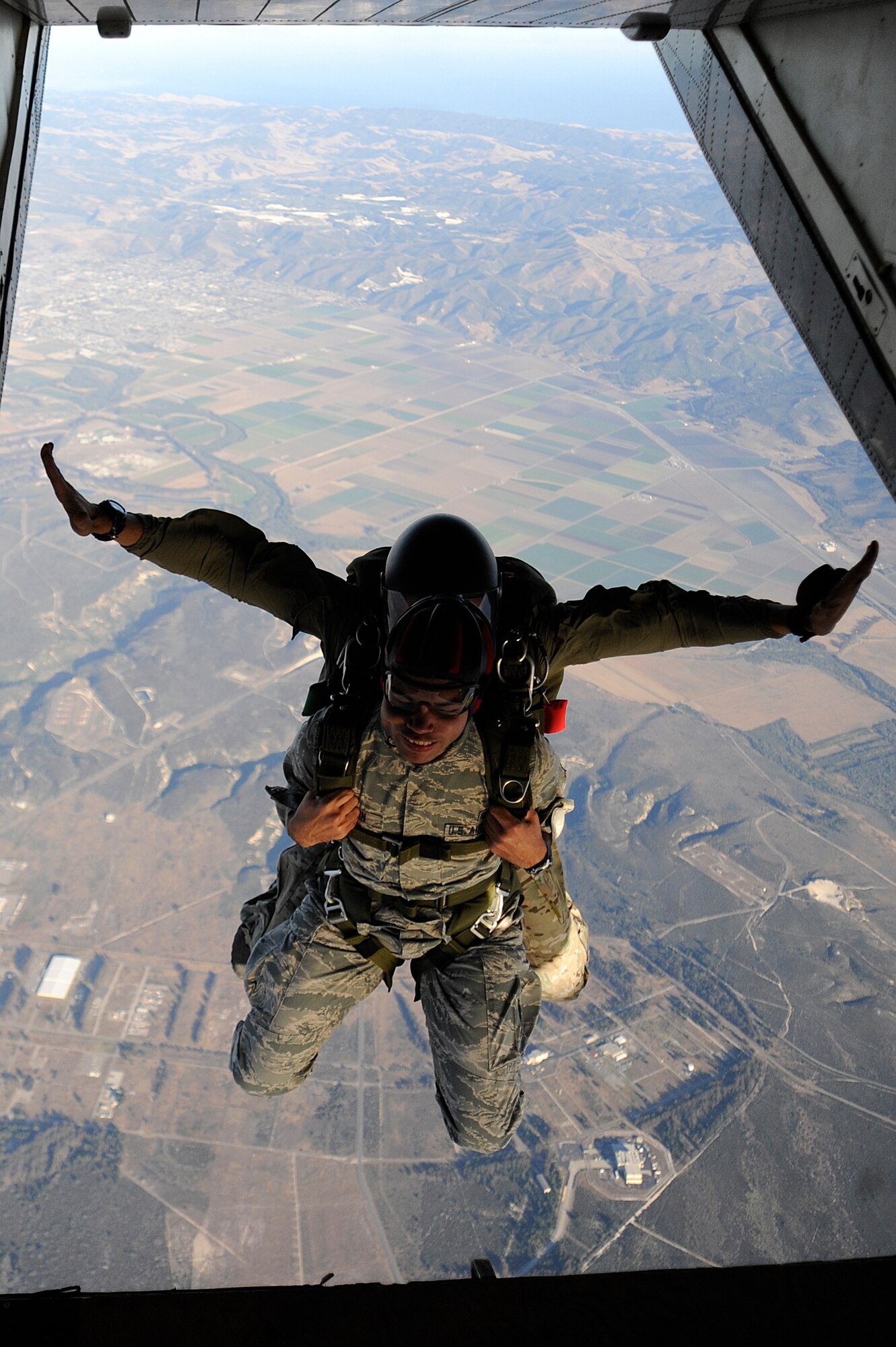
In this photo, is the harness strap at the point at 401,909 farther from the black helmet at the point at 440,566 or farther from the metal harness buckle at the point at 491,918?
the black helmet at the point at 440,566

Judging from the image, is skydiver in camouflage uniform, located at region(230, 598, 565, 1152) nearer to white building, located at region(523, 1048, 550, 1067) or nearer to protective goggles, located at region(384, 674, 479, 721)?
protective goggles, located at region(384, 674, 479, 721)

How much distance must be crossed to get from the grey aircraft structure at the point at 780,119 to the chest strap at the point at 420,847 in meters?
1.77

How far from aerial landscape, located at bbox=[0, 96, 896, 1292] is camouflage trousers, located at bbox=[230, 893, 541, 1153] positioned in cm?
1083

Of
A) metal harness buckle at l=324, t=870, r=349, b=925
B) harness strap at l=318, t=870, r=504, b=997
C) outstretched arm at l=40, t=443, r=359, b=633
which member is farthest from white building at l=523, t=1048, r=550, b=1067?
outstretched arm at l=40, t=443, r=359, b=633

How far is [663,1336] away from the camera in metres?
1.51

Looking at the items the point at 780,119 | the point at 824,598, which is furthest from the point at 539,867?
the point at 780,119

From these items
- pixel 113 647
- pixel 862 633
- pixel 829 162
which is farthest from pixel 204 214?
pixel 829 162

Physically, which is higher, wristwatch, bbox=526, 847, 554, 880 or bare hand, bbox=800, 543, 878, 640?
bare hand, bbox=800, 543, 878, 640

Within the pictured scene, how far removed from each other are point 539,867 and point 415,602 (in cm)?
108

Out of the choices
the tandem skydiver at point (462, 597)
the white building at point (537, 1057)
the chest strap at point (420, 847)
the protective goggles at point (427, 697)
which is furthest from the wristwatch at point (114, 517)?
the white building at point (537, 1057)

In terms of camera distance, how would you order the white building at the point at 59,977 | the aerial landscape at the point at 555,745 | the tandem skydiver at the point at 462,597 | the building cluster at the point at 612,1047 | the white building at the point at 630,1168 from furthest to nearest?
the white building at the point at 59,977
the building cluster at the point at 612,1047
the white building at the point at 630,1168
the aerial landscape at the point at 555,745
the tandem skydiver at the point at 462,597

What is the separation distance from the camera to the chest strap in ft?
10.1

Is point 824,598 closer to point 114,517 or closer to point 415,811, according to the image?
A: point 415,811

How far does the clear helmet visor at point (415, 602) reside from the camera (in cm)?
295
